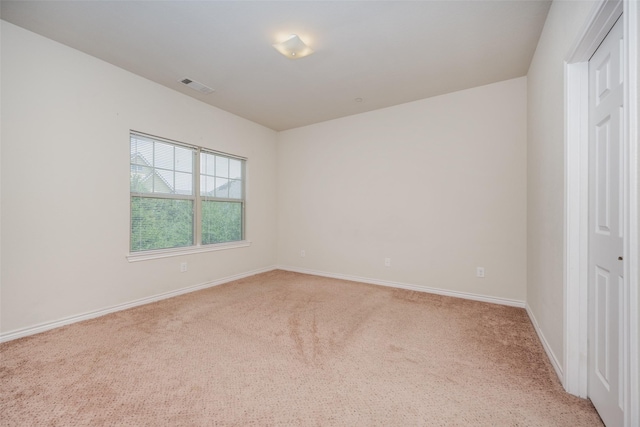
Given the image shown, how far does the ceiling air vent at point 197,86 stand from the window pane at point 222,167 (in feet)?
3.23

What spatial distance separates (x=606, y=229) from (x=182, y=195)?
4.02m

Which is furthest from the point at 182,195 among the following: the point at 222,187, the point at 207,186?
the point at 222,187

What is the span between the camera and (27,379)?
169 cm

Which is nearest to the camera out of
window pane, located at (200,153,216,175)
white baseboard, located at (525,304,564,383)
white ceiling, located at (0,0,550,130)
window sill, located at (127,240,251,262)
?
white baseboard, located at (525,304,564,383)

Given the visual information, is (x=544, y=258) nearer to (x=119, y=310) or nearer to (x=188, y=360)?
(x=188, y=360)

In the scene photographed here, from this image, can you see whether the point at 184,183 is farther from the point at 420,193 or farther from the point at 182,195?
the point at 420,193

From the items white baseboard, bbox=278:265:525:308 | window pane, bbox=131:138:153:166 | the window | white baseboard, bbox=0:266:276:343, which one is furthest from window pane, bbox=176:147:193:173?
white baseboard, bbox=278:265:525:308

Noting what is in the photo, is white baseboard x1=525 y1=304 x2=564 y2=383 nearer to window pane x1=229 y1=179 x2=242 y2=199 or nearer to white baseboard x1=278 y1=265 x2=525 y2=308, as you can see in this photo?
white baseboard x1=278 y1=265 x2=525 y2=308

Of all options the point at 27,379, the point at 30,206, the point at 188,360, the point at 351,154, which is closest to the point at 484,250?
the point at 351,154

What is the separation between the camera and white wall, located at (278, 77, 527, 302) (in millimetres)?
3092

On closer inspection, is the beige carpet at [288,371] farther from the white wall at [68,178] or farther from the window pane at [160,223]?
the window pane at [160,223]

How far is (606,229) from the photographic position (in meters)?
1.35

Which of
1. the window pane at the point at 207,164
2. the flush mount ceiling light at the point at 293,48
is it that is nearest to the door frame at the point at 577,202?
the flush mount ceiling light at the point at 293,48

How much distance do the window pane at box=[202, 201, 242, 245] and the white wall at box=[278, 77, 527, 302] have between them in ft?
3.17
